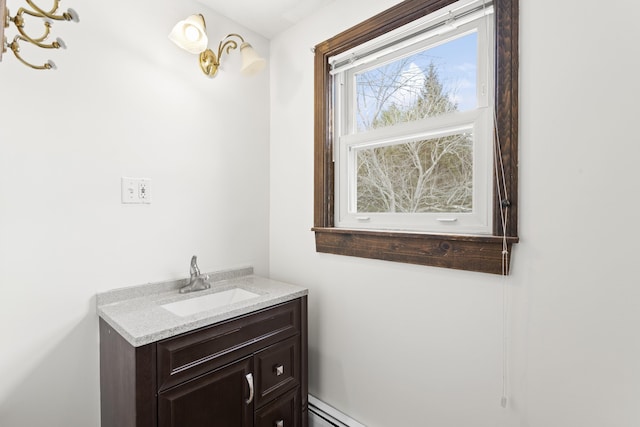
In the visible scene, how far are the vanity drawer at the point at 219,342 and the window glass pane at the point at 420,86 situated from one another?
1.03m

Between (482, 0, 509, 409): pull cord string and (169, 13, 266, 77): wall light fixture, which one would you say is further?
(169, 13, 266, 77): wall light fixture

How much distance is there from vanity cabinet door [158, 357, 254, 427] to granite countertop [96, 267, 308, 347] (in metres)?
0.21

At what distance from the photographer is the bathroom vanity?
105 centimetres

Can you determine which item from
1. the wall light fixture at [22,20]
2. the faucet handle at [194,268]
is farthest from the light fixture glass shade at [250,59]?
the faucet handle at [194,268]

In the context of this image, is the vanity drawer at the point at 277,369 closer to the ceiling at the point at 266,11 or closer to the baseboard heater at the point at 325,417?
the baseboard heater at the point at 325,417

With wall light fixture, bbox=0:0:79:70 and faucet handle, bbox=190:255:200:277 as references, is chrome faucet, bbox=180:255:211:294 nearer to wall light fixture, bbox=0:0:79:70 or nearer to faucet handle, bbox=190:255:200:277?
faucet handle, bbox=190:255:200:277

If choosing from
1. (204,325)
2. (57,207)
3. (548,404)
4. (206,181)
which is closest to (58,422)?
(204,325)

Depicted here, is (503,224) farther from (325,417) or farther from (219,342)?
(325,417)

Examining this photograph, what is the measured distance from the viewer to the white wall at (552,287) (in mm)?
924

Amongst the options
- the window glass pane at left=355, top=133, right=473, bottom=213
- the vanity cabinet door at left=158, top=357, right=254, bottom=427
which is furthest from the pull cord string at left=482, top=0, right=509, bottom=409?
the vanity cabinet door at left=158, top=357, right=254, bottom=427

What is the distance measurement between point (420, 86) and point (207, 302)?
4.69ft

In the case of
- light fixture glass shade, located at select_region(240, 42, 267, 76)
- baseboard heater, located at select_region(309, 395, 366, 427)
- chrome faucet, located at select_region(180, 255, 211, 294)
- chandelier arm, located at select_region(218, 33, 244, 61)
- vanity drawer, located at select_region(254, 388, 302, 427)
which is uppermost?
chandelier arm, located at select_region(218, 33, 244, 61)

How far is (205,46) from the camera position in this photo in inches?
59.9

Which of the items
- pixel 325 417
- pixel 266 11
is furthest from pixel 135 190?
pixel 325 417
